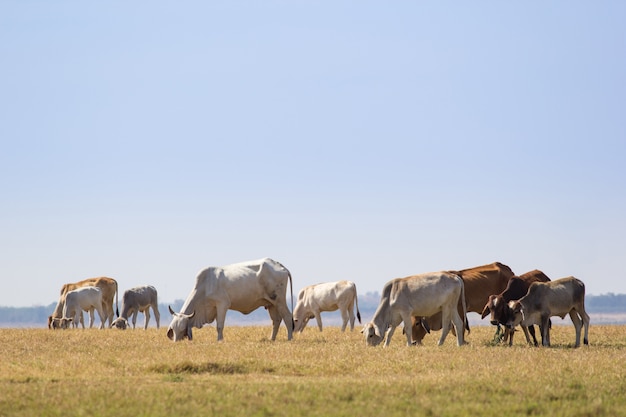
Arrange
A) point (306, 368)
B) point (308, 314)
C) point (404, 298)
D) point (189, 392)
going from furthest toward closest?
point (308, 314)
point (404, 298)
point (306, 368)
point (189, 392)

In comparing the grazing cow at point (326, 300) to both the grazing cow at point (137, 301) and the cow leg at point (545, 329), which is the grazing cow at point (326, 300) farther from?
the cow leg at point (545, 329)

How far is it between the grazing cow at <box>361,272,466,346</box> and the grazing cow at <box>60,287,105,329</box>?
17.7 metres

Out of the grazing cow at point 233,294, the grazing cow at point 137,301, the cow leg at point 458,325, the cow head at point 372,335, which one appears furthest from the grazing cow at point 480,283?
the grazing cow at point 137,301

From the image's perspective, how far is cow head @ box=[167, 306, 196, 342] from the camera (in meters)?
25.8

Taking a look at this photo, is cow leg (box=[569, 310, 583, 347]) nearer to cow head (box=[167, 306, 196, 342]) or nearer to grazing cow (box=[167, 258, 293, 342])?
grazing cow (box=[167, 258, 293, 342])

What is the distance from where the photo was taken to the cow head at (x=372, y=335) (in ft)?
79.0

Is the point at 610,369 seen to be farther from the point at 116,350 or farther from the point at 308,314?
the point at 308,314

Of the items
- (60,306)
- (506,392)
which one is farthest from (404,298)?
(60,306)

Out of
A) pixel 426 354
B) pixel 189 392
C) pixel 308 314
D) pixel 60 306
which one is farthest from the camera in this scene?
pixel 60 306

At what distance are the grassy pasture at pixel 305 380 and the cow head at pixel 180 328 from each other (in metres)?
1.75

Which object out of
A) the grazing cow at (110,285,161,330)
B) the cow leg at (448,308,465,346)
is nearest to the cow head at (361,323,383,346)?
the cow leg at (448,308,465,346)

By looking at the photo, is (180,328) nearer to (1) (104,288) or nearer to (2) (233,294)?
(2) (233,294)

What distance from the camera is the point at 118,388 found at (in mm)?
15148

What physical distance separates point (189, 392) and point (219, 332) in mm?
11604
